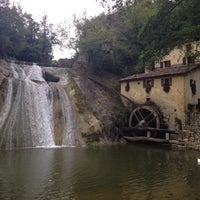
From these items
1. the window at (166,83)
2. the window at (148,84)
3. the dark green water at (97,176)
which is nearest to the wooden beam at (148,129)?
the window at (166,83)

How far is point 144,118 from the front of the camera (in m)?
33.8

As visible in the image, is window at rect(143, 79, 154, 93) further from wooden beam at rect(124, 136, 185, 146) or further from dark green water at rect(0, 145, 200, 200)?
dark green water at rect(0, 145, 200, 200)

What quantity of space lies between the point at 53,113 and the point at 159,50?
52.6 ft

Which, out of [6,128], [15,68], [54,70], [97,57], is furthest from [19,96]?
[97,57]

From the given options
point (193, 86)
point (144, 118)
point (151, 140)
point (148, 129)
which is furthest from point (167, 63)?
point (151, 140)

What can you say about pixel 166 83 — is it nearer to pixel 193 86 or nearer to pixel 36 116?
pixel 193 86

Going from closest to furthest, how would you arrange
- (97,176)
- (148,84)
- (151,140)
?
1. (97,176)
2. (151,140)
3. (148,84)

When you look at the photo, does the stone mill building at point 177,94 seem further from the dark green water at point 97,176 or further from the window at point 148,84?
the dark green water at point 97,176

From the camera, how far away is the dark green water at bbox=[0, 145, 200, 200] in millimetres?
13125

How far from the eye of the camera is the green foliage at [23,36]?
141 ft

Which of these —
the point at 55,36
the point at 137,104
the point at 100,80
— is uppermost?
the point at 55,36

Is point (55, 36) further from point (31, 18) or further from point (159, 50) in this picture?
point (159, 50)

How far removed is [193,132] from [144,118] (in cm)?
643

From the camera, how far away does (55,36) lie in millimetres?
54562
